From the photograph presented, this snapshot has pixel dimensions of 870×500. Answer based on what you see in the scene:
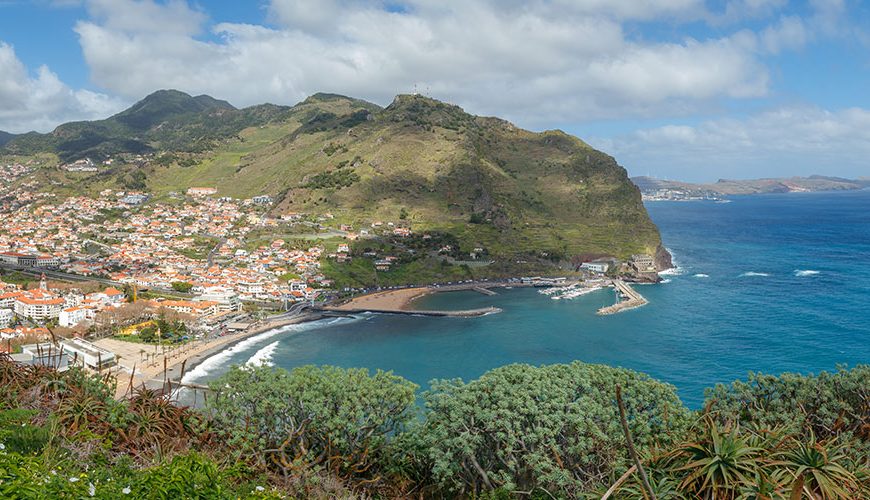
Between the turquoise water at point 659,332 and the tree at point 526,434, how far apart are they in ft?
59.3

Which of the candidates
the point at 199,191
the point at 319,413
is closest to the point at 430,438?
the point at 319,413

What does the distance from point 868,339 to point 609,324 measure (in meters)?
16.9

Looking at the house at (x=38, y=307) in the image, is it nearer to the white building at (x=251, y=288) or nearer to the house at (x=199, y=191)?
the white building at (x=251, y=288)

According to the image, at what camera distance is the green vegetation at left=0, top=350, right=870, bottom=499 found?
4.99 meters

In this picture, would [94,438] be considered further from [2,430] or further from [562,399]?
[562,399]

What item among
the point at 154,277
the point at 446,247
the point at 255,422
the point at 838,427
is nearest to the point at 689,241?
the point at 446,247

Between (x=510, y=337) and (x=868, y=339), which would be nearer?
(x=868, y=339)

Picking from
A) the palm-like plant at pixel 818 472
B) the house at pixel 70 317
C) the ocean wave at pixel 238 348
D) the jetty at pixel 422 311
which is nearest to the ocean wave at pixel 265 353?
the ocean wave at pixel 238 348

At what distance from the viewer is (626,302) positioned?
52.3 m

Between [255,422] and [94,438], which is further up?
[94,438]

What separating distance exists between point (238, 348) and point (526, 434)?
3520cm

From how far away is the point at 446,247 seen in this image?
7175 cm

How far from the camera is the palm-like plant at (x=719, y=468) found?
4855 millimetres

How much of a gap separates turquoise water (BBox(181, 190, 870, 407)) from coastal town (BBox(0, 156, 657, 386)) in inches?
141
